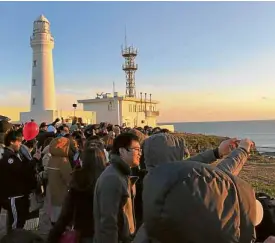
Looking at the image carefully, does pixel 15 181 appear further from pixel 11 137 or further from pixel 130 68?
pixel 130 68

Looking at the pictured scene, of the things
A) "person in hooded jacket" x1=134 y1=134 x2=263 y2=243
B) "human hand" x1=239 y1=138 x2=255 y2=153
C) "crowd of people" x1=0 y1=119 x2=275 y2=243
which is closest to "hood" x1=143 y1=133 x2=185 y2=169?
"crowd of people" x1=0 y1=119 x2=275 y2=243

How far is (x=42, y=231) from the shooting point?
6.92m

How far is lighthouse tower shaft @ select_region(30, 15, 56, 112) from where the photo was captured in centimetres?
4022

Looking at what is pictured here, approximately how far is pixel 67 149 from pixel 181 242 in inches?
203

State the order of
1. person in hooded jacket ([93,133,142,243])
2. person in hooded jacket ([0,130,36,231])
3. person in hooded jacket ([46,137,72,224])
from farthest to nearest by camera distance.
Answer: person in hooded jacket ([46,137,72,224]) → person in hooded jacket ([0,130,36,231]) → person in hooded jacket ([93,133,142,243])

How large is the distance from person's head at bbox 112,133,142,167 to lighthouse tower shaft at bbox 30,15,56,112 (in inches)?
1483

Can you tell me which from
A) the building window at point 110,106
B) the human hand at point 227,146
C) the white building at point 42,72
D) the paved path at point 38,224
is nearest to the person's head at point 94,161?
the human hand at point 227,146

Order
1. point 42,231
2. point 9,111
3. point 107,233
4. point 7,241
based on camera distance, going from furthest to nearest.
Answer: point 9,111, point 42,231, point 107,233, point 7,241

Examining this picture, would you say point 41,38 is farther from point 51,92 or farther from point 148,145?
point 148,145

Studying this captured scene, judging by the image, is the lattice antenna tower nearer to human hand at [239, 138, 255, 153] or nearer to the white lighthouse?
the white lighthouse

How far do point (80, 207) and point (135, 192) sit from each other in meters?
0.52

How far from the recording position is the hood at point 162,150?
318 centimetres

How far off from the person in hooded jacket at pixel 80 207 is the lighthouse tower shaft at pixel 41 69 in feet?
122

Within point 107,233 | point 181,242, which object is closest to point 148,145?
point 107,233
